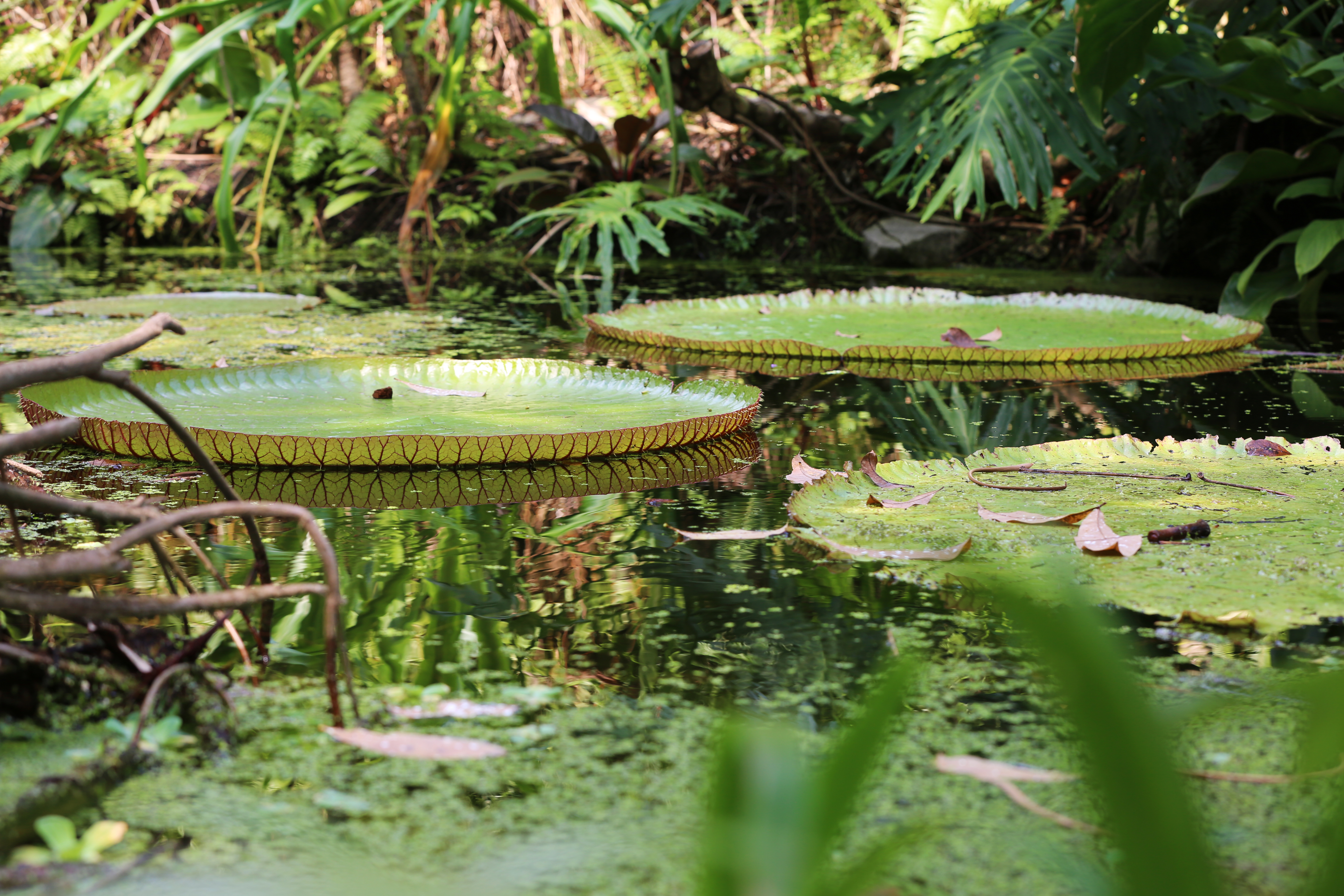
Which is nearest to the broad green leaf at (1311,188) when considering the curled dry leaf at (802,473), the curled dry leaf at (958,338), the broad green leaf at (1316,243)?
the broad green leaf at (1316,243)

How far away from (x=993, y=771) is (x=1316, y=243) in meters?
2.90

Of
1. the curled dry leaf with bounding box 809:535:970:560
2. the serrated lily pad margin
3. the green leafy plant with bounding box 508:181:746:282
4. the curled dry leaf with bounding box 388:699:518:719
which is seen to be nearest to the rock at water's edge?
the green leafy plant with bounding box 508:181:746:282

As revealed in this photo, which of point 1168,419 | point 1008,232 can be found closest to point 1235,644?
point 1168,419

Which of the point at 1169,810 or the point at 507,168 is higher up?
the point at 507,168

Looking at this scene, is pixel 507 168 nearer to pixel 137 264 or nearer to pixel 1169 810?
pixel 137 264

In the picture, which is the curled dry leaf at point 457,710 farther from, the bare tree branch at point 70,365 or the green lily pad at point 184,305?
the green lily pad at point 184,305

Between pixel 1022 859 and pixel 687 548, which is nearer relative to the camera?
pixel 1022 859

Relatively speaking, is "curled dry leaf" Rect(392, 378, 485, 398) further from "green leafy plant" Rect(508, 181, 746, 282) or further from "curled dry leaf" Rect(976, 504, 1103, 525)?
"green leafy plant" Rect(508, 181, 746, 282)

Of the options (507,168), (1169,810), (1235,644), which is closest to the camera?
(1169,810)

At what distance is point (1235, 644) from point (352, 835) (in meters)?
0.70

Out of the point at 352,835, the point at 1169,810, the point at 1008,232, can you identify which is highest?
the point at 1008,232

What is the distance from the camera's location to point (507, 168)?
5984mm

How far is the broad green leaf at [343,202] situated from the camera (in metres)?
6.05

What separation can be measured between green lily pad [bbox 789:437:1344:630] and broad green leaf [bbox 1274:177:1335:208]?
2.00 meters
